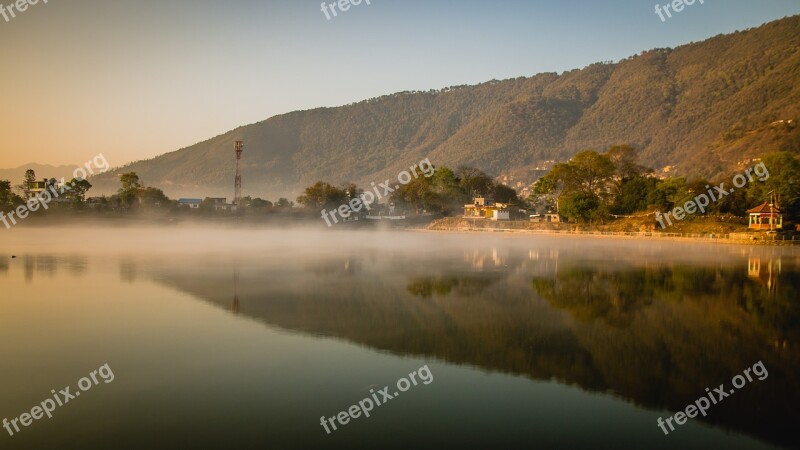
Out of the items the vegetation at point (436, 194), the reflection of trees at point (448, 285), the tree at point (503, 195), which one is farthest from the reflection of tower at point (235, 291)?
the tree at point (503, 195)

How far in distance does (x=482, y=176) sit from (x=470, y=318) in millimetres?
98678

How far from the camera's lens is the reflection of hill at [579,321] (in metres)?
10.9

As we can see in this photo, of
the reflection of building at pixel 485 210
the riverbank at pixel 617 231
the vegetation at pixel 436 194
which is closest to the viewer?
the riverbank at pixel 617 231

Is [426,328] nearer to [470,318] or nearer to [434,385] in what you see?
[470,318]

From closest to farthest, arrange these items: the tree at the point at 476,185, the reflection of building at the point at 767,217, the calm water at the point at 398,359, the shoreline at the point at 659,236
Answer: the calm water at the point at 398,359 < the shoreline at the point at 659,236 < the reflection of building at the point at 767,217 < the tree at the point at 476,185

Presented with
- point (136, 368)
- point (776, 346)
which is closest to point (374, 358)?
point (136, 368)

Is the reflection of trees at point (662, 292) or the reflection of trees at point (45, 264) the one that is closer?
the reflection of trees at point (662, 292)

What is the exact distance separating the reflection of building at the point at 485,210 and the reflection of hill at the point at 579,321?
68.8 m

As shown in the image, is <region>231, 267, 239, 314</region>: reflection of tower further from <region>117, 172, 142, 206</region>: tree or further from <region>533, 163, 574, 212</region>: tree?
<region>117, 172, 142, 206</region>: tree

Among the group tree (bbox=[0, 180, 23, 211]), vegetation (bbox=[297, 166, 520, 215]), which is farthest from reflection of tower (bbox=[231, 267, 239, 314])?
vegetation (bbox=[297, 166, 520, 215])

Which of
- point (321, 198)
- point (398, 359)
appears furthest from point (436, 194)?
point (398, 359)

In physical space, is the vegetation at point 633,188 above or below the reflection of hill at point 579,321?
above

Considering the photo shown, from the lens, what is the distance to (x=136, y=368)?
11.5 m

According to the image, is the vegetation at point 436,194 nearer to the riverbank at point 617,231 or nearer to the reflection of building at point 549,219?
the riverbank at point 617,231
